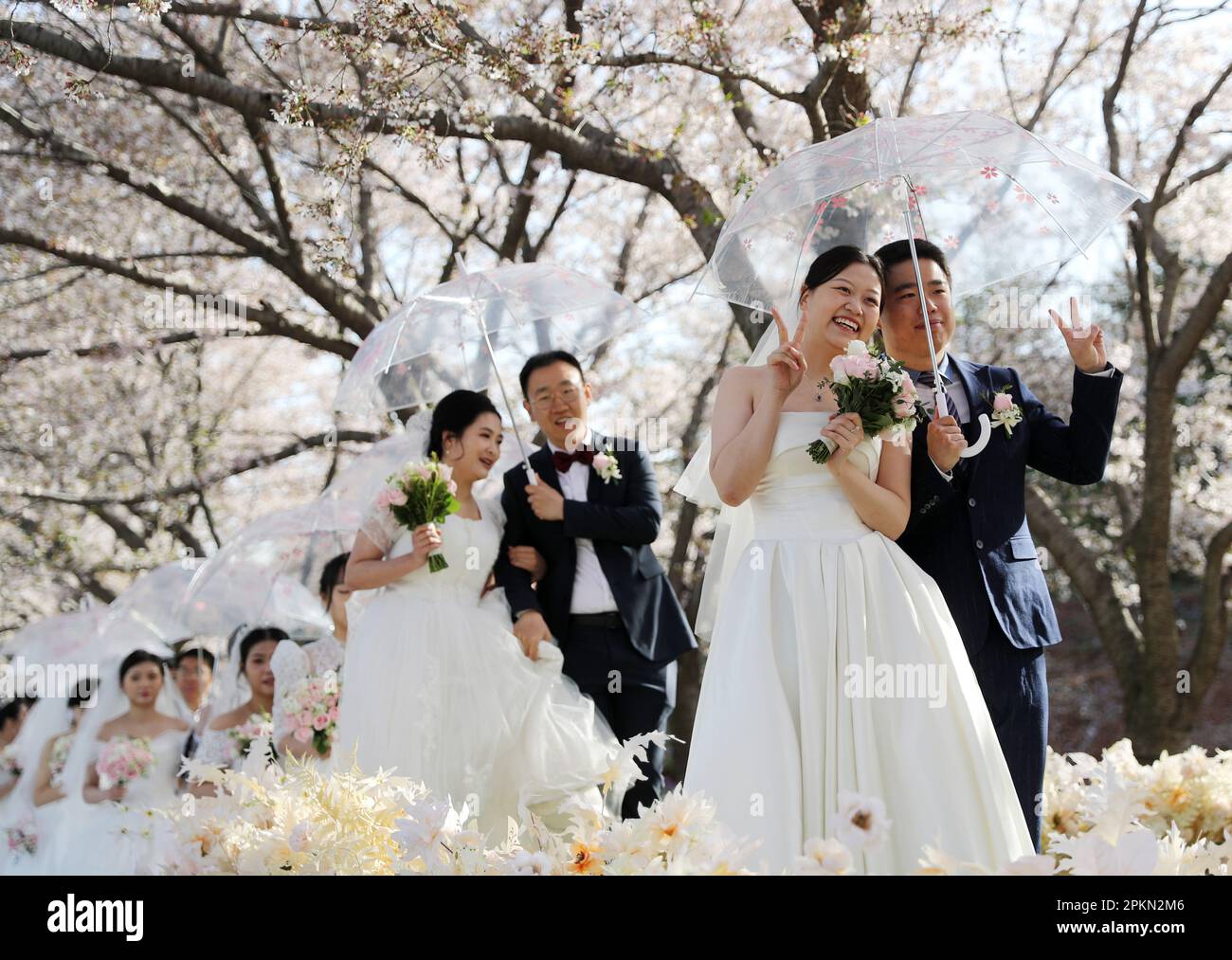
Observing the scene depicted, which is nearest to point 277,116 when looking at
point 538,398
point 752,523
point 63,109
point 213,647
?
point 538,398

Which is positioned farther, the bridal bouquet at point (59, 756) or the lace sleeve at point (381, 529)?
the bridal bouquet at point (59, 756)

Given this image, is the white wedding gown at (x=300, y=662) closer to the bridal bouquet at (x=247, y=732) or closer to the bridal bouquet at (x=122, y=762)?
the bridal bouquet at (x=247, y=732)

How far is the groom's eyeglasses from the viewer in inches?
203

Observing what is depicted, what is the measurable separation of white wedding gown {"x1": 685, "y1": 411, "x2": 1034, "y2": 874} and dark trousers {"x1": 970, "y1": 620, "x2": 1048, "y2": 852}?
36cm

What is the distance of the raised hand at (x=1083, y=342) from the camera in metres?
3.87

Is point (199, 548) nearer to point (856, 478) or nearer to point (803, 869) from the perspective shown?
point (856, 478)

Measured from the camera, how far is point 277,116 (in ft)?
19.0

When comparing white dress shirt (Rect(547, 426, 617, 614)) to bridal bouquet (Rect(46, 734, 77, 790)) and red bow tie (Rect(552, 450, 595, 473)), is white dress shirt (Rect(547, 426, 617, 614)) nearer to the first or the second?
red bow tie (Rect(552, 450, 595, 473))

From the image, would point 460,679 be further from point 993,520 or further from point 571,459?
point 993,520

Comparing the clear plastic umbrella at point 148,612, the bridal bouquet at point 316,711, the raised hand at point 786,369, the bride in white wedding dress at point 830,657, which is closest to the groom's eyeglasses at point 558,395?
the bride in white wedding dress at point 830,657

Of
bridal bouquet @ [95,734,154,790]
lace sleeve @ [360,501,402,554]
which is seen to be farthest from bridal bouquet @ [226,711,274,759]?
lace sleeve @ [360,501,402,554]

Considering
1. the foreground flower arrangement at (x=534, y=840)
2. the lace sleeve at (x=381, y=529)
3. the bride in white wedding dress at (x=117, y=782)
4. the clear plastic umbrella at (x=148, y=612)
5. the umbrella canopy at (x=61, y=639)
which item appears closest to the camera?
the foreground flower arrangement at (x=534, y=840)

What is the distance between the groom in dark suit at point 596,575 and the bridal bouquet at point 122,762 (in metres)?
3.67

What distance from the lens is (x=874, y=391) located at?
346 centimetres
